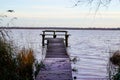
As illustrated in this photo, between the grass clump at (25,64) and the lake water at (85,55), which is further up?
the grass clump at (25,64)

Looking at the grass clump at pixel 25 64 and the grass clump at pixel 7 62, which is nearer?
the grass clump at pixel 7 62

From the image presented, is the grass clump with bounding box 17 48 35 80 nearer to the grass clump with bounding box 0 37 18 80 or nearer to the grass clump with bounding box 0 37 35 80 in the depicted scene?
the grass clump with bounding box 0 37 35 80

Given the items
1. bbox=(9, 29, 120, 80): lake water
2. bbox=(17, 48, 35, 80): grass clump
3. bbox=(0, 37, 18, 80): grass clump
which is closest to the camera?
bbox=(0, 37, 18, 80): grass clump

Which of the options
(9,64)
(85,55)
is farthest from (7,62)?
(85,55)

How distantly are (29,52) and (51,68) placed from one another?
1.39 metres

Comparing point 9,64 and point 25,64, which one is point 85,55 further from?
point 9,64

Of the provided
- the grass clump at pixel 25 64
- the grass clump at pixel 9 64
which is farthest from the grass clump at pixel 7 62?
the grass clump at pixel 25 64

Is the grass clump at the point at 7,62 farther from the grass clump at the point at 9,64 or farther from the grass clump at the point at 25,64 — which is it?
the grass clump at the point at 25,64

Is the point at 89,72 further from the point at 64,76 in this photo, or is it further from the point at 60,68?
the point at 64,76

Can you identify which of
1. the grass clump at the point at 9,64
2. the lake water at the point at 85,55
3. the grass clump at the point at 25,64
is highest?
the grass clump at the point at 9,64

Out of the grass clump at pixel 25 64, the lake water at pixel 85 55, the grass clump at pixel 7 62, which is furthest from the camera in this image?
the lake water at pixel 85 55

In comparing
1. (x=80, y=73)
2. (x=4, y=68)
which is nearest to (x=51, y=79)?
(x=4, y=68)

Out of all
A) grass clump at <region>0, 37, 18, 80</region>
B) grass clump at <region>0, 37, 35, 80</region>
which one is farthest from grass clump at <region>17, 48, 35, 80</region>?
grass clump at <region>0, 37, 18, 80</region>

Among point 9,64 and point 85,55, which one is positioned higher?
point 9,64
